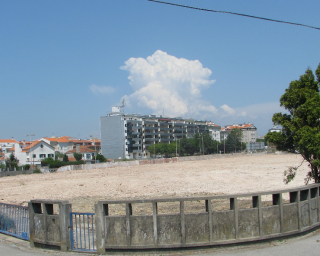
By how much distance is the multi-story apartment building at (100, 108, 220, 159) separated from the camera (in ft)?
363

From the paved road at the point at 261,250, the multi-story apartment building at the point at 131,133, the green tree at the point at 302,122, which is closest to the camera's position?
the paved road at the point at 261,250

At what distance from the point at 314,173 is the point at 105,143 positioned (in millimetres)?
105652

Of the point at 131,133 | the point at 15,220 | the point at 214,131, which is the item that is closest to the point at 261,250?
the point at 15,220

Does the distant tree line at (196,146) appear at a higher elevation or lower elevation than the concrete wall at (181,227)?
lower

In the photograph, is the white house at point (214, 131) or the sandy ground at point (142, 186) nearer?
the sandy ground at point (142, 186)

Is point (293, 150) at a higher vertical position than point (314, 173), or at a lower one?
higher

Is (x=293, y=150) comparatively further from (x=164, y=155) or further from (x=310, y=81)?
(x=164, y=155)

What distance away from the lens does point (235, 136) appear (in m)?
150

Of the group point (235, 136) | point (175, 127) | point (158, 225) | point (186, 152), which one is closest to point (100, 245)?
point (158, 225)

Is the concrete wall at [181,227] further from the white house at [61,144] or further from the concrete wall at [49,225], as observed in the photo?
the white house at [61,144]

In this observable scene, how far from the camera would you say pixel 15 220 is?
939cm

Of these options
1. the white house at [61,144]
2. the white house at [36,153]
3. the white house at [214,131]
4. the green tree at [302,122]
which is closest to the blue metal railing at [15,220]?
the green tree at [302,122]

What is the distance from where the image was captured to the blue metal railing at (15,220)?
8969 millimetres

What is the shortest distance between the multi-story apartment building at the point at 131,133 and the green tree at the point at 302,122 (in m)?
100.0
